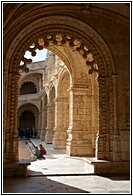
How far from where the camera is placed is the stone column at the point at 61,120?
46.3 ft

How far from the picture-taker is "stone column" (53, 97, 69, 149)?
46.3 feet

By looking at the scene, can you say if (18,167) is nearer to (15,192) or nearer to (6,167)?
(6,167)

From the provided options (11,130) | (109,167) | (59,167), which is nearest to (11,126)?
(11,130)

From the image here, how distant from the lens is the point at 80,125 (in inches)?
430

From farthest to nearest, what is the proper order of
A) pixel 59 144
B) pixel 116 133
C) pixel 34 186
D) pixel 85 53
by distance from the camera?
pixel 59 144 < pixel 85 53 < pixel 116 133 < pixel 34 186

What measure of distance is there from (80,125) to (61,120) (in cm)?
344

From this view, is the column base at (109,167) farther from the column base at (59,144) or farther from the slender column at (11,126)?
the column base at (59,144)

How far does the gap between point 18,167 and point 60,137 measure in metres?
8.14

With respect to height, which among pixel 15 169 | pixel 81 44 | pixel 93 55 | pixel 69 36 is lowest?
pixel 15 169

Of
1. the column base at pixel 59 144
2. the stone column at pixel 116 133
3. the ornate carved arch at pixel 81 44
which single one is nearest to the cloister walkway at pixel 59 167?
the stone column at pixel 116 133

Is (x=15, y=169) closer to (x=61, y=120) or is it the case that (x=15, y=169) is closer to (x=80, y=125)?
(x=80, y=125)

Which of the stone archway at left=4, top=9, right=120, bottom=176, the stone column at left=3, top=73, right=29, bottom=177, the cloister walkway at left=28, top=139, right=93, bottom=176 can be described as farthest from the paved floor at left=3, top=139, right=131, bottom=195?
the stone archway at left=4, top=9, right=120, bottom=176

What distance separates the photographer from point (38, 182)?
5410mm

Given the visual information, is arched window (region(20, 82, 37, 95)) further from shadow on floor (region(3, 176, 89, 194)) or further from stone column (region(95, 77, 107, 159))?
shadow on floor (region(3, 176, 89, 194))
